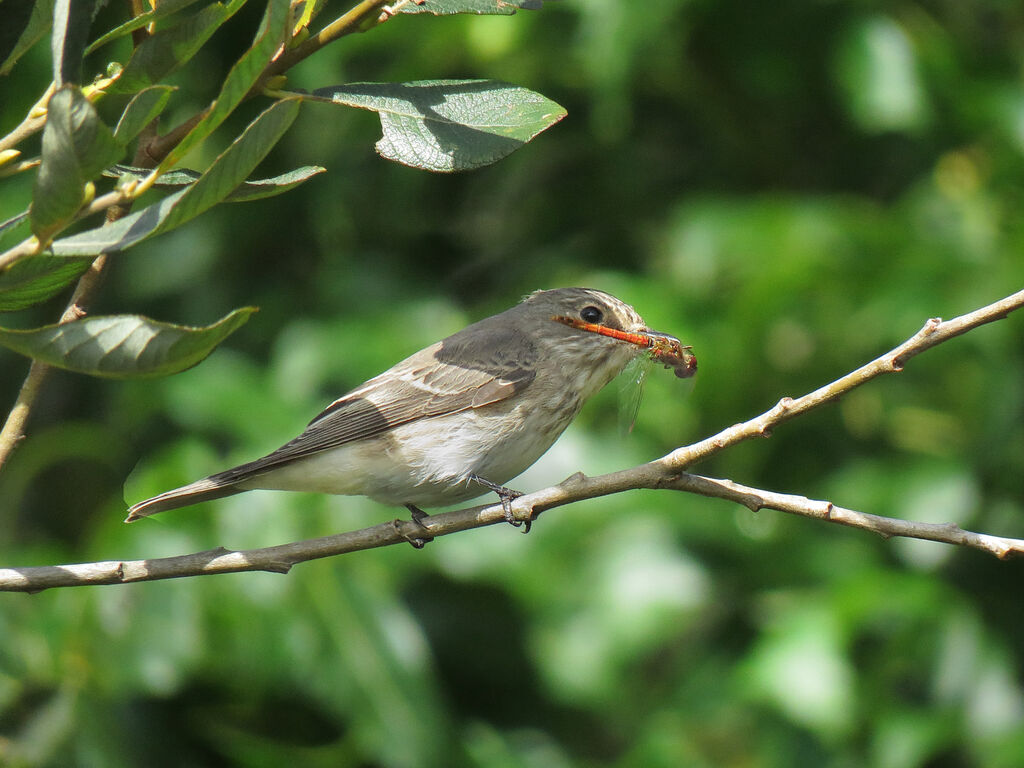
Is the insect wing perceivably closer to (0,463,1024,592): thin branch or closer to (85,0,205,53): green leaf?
(0,463,1024,592): thin branch

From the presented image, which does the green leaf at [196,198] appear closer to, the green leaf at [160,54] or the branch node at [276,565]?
the green leaf at [160,54]

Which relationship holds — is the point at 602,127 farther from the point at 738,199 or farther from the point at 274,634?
the point at 274,634

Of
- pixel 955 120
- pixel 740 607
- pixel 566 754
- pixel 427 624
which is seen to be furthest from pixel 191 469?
pixel 955 120

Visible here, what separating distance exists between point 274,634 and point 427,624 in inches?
32.3

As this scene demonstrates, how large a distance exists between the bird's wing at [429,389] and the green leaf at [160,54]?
191 cm

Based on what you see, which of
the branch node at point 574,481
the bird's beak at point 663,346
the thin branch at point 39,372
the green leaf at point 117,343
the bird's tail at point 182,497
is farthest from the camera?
the bird's beak at point 663,346

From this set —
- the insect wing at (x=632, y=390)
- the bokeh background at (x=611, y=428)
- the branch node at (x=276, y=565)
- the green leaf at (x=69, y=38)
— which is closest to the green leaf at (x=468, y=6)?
the green leaf at (x=69, y=38)

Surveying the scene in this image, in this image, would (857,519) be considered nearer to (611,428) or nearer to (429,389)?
(429,389)

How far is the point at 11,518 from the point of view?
4.99 m

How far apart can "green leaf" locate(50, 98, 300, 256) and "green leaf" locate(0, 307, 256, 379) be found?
0.08 meters

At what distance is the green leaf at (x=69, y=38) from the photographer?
1222 mm

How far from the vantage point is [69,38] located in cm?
124

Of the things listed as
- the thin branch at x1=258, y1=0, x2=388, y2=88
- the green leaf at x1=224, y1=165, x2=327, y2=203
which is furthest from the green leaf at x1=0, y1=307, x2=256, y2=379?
the thin branch at x1=258, y1=0, x2=388, y2=88

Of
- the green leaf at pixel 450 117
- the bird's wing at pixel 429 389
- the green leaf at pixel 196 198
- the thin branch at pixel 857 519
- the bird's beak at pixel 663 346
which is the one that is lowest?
the bird's wing at pixel 429 389
